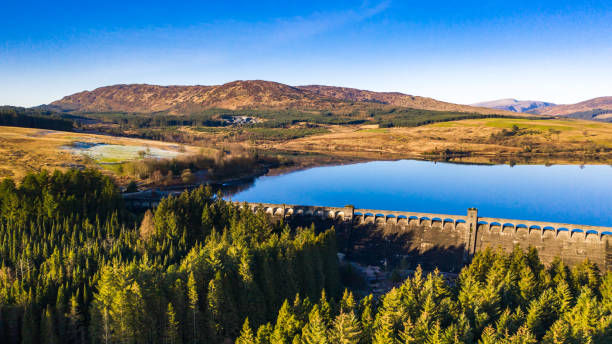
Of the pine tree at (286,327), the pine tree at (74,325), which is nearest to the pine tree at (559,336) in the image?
the pine tree at (286,327)

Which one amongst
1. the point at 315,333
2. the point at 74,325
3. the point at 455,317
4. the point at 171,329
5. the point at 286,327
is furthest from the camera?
the point at 74,325

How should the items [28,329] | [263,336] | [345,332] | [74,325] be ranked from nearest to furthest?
[345,332]
[263,336]
[28,329]
[74,325]

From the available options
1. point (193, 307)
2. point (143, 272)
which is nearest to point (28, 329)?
point (143, 272)

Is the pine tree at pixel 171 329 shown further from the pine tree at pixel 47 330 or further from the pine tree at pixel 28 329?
the pine tree at pixel 28 329

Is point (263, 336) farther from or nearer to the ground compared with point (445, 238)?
farther from the ground

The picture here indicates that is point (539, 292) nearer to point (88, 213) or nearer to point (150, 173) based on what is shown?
point (88, 213)

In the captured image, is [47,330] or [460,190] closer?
[47,330]

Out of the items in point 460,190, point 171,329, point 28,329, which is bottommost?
point 28,329

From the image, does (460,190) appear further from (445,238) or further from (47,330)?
(47,330)
